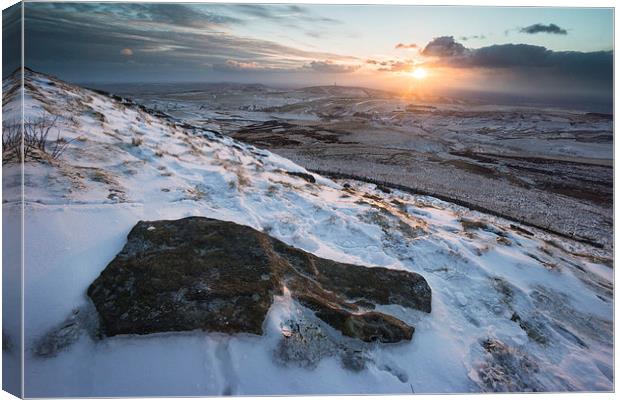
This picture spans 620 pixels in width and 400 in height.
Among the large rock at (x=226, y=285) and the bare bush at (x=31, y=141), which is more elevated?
the bare bush at (x=31, y=141)

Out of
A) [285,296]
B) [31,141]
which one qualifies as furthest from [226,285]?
[31,141]

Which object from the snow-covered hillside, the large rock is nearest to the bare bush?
the snow-covered hillside

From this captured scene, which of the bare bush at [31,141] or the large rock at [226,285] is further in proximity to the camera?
the bare bush at [31,141]

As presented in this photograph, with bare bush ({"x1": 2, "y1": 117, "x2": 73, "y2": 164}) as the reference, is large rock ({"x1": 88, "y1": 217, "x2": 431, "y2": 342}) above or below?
below

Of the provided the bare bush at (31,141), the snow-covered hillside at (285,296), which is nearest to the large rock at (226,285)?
the snow-covered hillside at (285,296)

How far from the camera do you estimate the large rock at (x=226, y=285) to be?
10.0ft

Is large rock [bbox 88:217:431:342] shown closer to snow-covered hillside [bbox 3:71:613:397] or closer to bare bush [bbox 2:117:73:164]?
snow-covered hillside [bbox 3:71:613:397]

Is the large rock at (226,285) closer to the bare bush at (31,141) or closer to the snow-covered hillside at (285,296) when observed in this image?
the snow-covered hillside at (285,296)

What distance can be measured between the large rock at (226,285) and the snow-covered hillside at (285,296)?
13 cm

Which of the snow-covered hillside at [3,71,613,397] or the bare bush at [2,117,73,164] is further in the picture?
the bare bush at [2,117,73,164]

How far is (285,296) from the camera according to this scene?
3.42m

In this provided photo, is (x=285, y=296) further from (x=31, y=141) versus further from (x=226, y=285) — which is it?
(x=31, y=141)

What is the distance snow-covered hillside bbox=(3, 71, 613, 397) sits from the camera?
301 centimetres

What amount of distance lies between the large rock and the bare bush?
1.63 metres
